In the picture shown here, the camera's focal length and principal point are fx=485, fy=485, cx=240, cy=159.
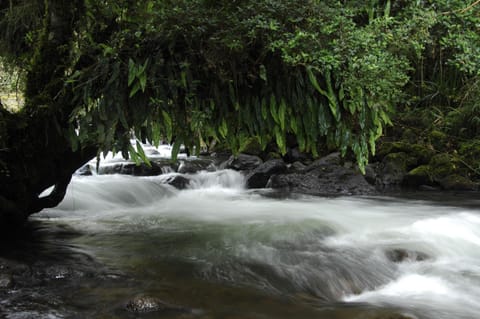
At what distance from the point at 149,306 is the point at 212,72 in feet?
7.29

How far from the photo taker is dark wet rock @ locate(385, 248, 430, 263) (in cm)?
559

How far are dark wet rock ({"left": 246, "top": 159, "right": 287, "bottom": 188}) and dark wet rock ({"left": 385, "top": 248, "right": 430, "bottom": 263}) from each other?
6424 millimetres

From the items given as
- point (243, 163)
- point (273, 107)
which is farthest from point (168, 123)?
point (243, 163)

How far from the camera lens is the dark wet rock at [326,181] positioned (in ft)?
36.4

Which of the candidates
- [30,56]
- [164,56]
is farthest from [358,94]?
[30,56]

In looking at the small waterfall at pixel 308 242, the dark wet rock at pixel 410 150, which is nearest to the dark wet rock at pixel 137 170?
the small waterfall at pixel 308 242

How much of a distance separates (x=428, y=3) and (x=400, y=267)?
2856 mm

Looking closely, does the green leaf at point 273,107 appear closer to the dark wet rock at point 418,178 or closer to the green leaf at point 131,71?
the green leaf at point 131,71

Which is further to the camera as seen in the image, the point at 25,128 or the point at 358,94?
the point at 25,128

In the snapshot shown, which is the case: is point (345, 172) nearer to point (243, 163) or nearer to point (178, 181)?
point (243, 163)

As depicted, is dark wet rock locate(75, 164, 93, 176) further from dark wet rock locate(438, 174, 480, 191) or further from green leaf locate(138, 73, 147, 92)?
dark wet rock locate(438, 174, 480, 191)

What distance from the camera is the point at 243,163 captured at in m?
13.3

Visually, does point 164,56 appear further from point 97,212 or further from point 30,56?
point 97,212

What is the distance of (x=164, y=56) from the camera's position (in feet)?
15.3
